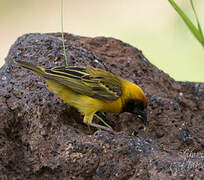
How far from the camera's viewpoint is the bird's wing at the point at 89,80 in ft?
16.8

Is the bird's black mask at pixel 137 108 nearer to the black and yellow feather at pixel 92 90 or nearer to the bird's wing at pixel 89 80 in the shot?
the black and yellow feather at pixel 92 90

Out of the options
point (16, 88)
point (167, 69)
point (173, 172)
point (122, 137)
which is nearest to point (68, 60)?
point (16, 88)

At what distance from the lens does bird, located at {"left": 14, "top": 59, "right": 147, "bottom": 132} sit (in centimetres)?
507

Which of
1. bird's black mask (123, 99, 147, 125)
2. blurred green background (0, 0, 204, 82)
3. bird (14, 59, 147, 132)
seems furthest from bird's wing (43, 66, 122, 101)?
blurred green background (0, 0, 204, 82)

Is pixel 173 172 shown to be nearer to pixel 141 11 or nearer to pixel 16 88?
pixel 16 88

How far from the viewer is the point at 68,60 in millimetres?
5512

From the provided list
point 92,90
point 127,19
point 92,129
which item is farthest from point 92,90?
point 127,19

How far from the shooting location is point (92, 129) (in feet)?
16.6

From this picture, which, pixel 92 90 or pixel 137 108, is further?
pixel 92 90

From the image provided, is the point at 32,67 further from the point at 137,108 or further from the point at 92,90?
the point at 137,108

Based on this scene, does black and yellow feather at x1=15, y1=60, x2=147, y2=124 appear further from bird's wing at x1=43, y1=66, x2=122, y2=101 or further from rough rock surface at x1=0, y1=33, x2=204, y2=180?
rough rock surface at x1=0, y1=33, x2=204, y2=180

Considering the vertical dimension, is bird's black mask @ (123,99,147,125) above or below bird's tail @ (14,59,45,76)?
below

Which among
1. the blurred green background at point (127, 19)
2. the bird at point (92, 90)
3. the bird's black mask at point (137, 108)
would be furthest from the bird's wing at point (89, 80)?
the blurred green background at point (127, 19)

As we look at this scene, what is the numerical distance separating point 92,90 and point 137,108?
0.62 metres
